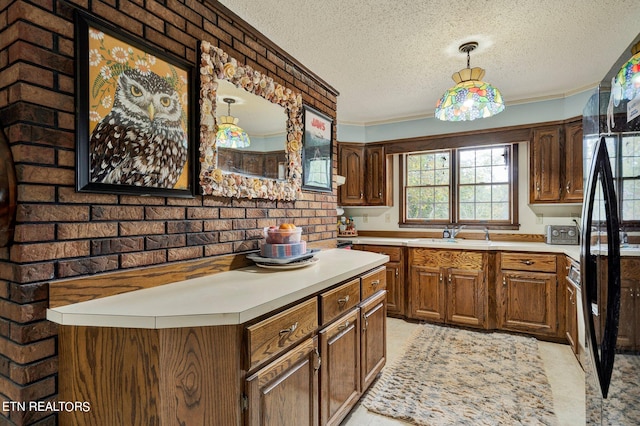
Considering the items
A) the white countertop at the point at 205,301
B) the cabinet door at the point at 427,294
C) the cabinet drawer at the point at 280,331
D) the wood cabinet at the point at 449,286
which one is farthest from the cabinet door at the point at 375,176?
the cabinet drawer at the point at 280,331

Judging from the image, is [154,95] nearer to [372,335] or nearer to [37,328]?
[37,328]

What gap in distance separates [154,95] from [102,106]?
9.9 inches

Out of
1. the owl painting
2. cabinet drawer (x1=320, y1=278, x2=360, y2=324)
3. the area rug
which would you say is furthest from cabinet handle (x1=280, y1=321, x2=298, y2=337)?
the area rug

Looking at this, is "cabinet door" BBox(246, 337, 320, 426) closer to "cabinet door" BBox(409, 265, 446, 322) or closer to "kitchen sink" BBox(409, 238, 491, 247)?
"cabinet door" BBox(409, 265, 446, 322)

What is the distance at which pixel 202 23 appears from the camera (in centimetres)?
178

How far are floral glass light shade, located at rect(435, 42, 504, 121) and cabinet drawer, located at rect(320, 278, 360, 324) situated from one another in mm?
1458

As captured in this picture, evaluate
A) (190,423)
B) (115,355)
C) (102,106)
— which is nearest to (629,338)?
(190,423)

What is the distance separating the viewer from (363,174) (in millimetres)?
4488

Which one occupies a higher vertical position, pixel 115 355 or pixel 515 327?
pixel 115 355

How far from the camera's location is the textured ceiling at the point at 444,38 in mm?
2006

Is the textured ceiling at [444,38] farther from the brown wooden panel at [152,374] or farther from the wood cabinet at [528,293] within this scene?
the brown wooden panel at [152,374]

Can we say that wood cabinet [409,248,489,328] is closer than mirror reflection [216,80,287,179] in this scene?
No

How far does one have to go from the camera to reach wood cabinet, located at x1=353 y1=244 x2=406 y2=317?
3.89 metres

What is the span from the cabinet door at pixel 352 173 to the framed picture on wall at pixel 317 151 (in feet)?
4.87
